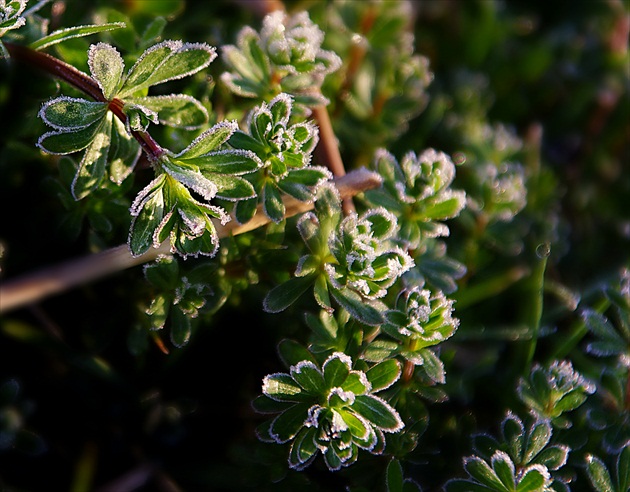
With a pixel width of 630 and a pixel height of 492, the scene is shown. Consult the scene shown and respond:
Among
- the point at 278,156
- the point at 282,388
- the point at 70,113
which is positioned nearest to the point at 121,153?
the point at 70,113

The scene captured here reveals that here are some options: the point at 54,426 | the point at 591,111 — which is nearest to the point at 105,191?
the point at 54,426

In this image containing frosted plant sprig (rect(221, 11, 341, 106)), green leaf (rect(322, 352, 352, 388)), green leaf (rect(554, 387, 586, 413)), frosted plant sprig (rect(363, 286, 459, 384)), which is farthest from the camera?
frosted plant sprig (rect(221, 11, 341, 106))

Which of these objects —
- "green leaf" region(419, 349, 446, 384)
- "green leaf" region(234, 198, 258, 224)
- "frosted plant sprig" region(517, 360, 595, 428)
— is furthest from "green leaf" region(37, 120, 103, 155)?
"frosted plant sprig" region(517, 360, 595, 428)

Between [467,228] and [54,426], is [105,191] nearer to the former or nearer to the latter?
[54,426]

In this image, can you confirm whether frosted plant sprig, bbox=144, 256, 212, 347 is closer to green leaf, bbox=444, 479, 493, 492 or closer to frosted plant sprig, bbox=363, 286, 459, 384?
frosted plant sprig, bbox=363, 286, 459, 384

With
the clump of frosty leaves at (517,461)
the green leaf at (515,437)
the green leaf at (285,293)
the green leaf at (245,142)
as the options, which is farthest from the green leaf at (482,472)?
the green leaf at (245,142)
